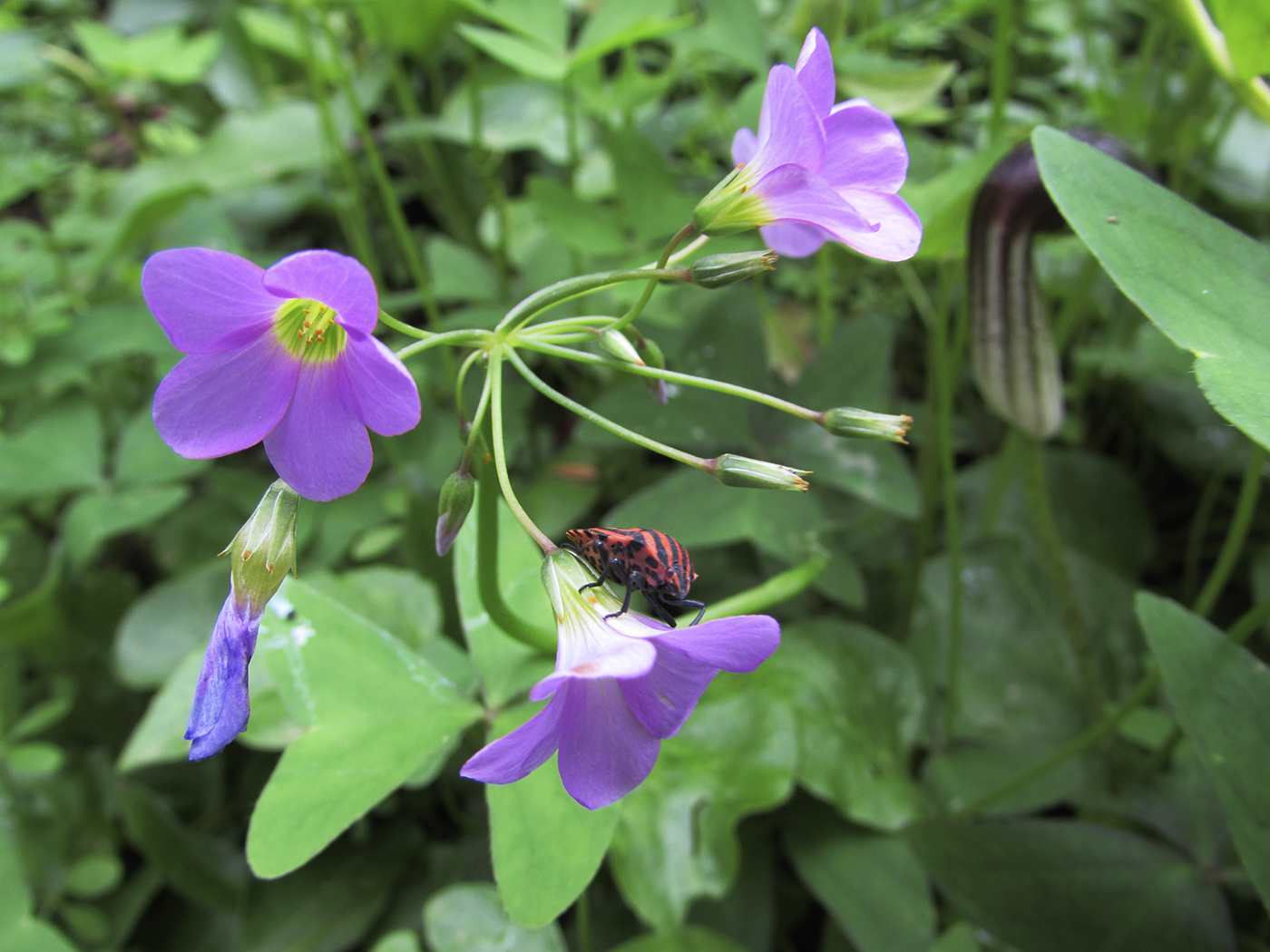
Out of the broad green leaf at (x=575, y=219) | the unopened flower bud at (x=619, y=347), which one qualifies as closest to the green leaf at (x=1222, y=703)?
the unopened flower bud at (x=619, y=347)

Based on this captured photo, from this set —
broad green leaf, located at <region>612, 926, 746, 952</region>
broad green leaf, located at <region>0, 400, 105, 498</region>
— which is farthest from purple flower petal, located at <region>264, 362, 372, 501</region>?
broad green leaf, located at <region>0, 400, 105, 498</region>

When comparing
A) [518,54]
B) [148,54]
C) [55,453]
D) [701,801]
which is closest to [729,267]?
[701,801]

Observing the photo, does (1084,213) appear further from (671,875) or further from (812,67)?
(671,875)

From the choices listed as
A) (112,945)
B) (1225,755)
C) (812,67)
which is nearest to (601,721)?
(812,67)

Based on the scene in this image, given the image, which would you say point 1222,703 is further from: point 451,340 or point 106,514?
point 106,514

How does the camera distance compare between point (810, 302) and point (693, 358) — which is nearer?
point (693, 358)

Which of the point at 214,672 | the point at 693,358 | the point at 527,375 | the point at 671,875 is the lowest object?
the point at 671,875

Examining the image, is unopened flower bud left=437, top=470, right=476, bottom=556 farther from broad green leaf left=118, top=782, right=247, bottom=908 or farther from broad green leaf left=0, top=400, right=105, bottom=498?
broad green leaf left=0, top=400, right=105, bottom=498

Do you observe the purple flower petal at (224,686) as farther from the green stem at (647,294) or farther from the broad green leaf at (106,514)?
the broad green leaf at (106,514)
